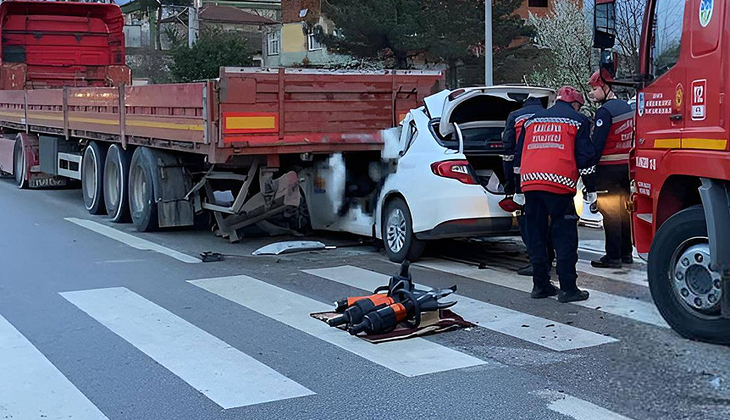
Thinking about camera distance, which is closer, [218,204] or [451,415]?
[451,415]

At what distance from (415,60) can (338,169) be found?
27228 mm

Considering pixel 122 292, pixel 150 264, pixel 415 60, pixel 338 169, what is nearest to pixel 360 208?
pixel 338 169

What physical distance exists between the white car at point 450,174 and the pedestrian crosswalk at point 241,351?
28.0 inches

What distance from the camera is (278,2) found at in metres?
67.4

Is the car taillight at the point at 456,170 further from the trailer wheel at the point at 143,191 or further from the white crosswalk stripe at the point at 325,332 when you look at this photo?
the trailer wheel at the point at 143,191

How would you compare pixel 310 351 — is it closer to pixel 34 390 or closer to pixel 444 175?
pixel 34 390

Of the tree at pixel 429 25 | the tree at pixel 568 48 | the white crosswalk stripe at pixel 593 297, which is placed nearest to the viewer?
the white crosswalk stripe at pixel 593 297

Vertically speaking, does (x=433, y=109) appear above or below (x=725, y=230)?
above

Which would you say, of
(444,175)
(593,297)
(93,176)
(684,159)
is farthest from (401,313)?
(93,176)

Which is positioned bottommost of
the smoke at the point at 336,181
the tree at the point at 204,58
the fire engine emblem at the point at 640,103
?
the smoke at the point at 336,181

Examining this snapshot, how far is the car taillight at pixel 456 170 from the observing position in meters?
8.78

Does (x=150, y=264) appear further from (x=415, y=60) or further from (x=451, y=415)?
(x=415, y=60)

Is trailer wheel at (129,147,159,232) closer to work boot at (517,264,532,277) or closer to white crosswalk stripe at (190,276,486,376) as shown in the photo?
white crosswalk stripe at (190,276,486,376)

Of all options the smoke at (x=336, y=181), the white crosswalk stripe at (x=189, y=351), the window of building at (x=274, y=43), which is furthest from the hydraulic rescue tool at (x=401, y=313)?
the window of building at (x=274, y=43)
